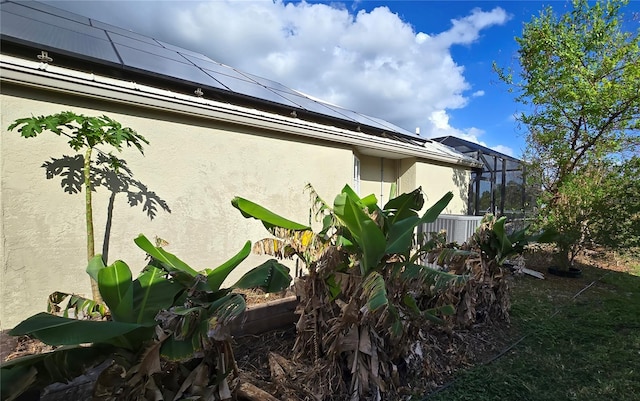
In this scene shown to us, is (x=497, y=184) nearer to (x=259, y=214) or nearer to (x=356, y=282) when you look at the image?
(x=356, y=282)

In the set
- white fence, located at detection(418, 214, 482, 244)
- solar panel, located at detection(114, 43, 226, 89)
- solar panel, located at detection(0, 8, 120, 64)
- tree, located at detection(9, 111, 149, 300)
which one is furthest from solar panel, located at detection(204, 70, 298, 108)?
white fence, located at detection(418, 214, 482, 244)

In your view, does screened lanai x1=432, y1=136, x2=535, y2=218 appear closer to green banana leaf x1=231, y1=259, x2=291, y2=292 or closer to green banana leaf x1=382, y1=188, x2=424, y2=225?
green banana leaf x1=382, y1=188, x2=424, y2=225

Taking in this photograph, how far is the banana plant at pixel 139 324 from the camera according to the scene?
173 centimetres

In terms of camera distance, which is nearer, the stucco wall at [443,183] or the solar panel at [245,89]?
the solar panel at [245,89]

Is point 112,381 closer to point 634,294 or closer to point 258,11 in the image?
point 258,11

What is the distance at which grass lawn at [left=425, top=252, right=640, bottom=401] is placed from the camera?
124 inches

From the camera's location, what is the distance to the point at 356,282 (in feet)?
10.0

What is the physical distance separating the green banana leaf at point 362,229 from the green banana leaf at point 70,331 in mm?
1827

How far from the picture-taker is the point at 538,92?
28.1ft

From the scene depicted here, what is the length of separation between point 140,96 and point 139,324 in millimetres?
3583

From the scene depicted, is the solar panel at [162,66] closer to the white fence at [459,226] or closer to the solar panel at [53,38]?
the solar panel at [53,38]

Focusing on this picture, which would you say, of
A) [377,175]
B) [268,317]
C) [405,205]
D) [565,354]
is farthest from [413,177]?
[268,317]

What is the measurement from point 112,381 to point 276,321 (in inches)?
95.5

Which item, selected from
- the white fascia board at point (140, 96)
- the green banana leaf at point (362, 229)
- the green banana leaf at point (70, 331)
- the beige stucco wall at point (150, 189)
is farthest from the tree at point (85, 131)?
the green banana leaf at point (362, 229)
